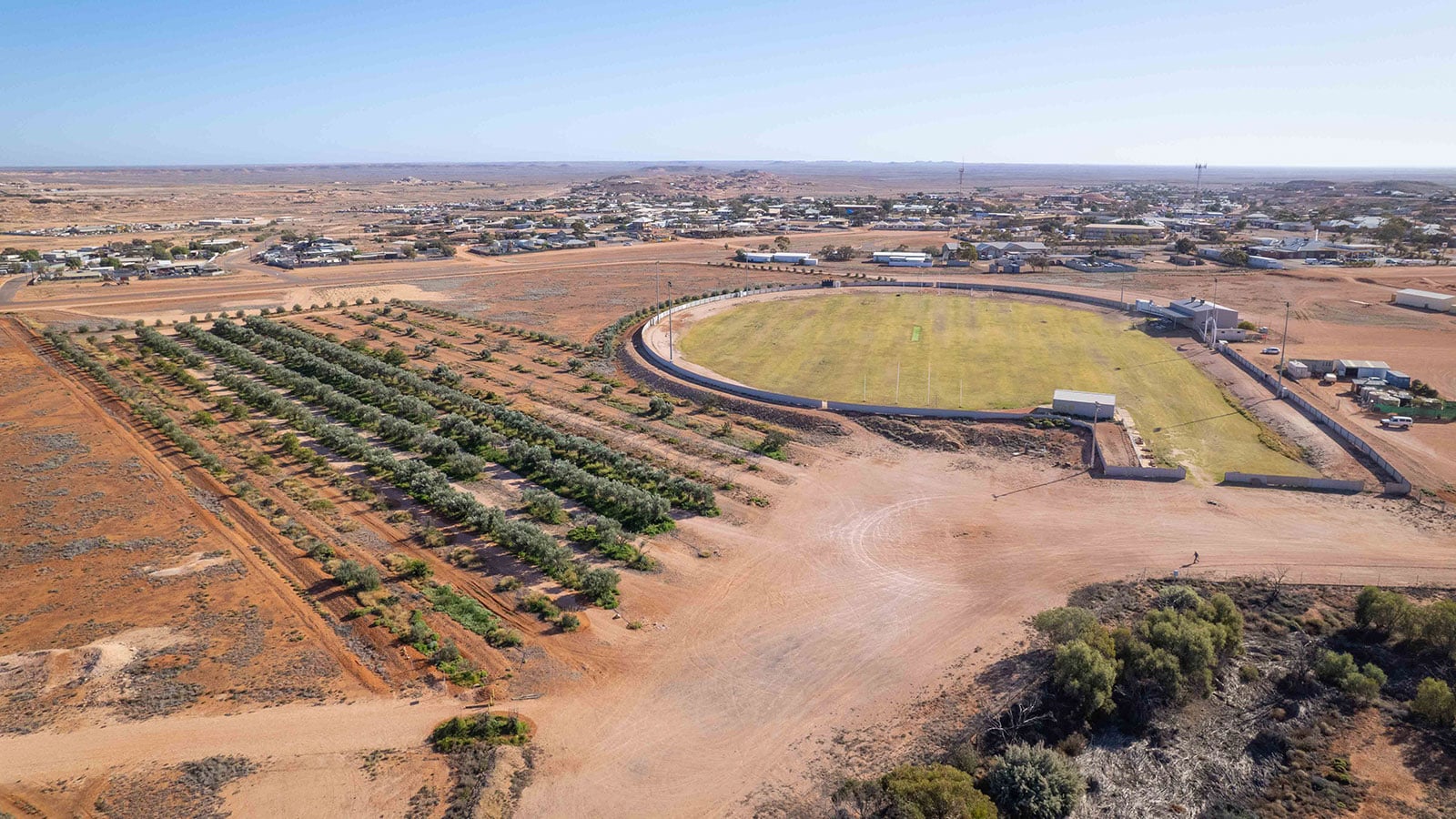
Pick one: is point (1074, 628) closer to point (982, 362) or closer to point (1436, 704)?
point (1436, 704)

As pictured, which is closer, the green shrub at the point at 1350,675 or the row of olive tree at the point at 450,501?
the green shrub at the point at 1350,675

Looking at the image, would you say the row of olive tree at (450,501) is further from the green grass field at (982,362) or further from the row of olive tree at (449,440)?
the green grass field at (982,362)

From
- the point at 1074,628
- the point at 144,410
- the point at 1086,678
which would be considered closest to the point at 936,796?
the point at 1086,678

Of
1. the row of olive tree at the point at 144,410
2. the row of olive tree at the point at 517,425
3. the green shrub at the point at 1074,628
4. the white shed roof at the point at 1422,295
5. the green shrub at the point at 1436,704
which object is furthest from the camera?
Answer: the white shed roof at the point at 1422,295

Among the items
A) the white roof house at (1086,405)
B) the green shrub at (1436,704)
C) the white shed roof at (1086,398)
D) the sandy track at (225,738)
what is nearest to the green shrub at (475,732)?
the sandy track at (225,738)

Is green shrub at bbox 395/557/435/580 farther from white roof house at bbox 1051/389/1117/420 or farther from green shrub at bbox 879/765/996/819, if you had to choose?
white roof house at bbox 1051/389/1117/420

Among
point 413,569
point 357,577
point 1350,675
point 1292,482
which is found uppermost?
point 1292,482
